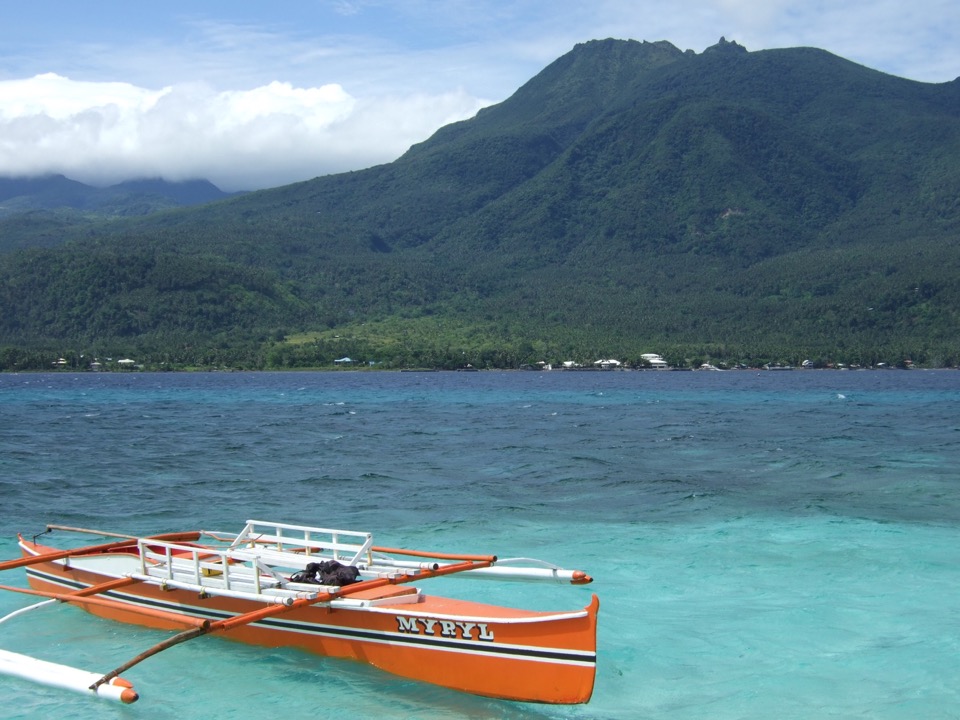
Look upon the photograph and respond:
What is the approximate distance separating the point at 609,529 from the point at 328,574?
37.5ft

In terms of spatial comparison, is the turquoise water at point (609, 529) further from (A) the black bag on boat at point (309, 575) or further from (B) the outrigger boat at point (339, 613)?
(A) the black bag on boat at point (309, 575)

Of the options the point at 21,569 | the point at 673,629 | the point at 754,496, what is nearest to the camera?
the point at 673,629

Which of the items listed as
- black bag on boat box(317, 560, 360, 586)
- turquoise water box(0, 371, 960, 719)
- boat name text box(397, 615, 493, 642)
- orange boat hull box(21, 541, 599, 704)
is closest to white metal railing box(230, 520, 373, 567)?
black bag on boat box(317, 560, 360, 586)

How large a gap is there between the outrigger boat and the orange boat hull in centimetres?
1

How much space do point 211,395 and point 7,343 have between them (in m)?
112

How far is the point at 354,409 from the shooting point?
72000mm

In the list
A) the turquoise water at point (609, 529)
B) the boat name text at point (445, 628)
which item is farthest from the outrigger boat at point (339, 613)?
the turquoise water at point (609, 529)

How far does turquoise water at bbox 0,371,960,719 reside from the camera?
14359mm

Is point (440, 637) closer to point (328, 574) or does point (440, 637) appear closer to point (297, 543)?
point (328, 574)

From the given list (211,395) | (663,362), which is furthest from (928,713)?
(663,362)

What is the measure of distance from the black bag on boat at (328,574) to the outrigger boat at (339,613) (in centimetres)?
4

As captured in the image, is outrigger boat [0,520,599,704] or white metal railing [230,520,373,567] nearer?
outrigger boat [0,520,599,704]

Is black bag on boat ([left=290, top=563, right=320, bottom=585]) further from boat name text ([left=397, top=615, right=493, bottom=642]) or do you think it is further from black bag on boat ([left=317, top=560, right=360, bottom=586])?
boat name text ([left=397, top=615, right=493, bottom=642])

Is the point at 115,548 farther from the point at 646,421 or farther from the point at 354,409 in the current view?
the point at 354,409
